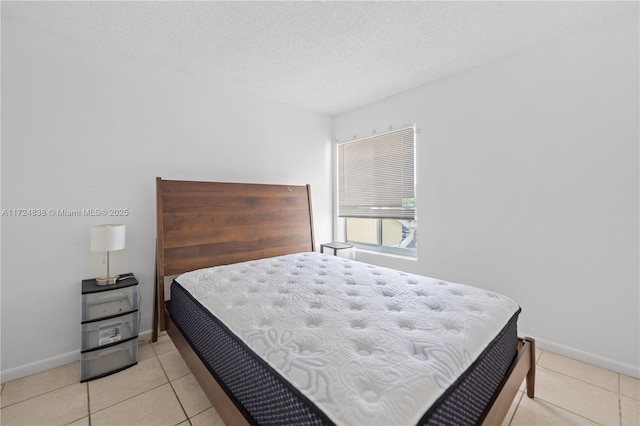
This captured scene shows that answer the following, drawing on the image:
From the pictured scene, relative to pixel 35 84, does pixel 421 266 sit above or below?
below

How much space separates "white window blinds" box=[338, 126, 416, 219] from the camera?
308cm

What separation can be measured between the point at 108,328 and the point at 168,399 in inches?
28.1

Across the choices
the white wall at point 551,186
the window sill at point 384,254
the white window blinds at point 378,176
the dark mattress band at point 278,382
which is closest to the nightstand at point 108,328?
the dark mattress band at point 278,382

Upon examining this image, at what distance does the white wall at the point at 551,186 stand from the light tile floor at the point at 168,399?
331 mm

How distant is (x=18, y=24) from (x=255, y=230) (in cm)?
229

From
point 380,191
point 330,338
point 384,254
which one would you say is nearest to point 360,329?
point 330,338

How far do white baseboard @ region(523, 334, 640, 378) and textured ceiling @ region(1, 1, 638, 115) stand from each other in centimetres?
242

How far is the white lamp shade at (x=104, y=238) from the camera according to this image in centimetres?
191

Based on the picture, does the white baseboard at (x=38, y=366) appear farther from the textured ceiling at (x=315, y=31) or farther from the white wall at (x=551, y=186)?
the white wall at (x=551, y=186)

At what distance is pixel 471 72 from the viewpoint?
2.52 metres

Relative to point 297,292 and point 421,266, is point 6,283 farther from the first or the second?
point 421,266

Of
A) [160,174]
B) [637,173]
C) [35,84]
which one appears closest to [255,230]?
[160,174]

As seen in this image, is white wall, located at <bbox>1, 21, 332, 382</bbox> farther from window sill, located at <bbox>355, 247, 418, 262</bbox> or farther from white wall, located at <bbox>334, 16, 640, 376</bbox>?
white wall, located at <bbox>334, 16, 640, 376</bbox>

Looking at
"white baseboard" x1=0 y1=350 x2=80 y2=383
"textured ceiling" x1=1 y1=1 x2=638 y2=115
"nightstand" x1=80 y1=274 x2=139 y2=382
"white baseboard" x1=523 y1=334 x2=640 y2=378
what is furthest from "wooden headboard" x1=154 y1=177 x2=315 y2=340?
"white baseboard" x1=523 y1=334 x2=640 y2=378
